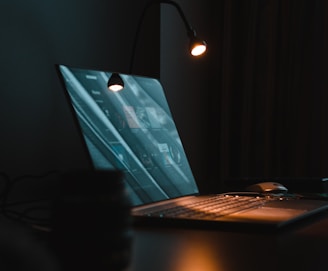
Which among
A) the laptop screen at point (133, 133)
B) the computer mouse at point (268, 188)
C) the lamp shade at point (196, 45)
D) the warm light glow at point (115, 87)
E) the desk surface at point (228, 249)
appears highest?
the lamp shade at point (196, 45)

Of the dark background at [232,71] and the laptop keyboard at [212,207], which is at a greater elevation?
the dark background at [232,71]

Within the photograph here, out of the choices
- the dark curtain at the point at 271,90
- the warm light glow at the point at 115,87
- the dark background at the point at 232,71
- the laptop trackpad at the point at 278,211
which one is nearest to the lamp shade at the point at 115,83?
the warm light glow at the point at 115,87

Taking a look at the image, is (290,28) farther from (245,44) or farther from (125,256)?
(125,256)

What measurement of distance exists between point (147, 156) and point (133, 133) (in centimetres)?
6

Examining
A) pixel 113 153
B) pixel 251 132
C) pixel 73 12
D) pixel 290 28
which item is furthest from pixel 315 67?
pixel 113 153

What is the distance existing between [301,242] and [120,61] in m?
1.04

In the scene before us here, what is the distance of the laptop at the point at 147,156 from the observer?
3.21ft

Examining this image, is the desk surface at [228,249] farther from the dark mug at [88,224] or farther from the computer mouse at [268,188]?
the computer mouse at [268,188]

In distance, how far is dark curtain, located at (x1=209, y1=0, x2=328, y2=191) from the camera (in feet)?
6.63

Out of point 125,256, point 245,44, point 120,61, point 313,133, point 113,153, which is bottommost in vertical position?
point 125,256

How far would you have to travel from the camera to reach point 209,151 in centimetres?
220

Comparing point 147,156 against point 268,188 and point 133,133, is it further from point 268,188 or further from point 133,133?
point 268,188

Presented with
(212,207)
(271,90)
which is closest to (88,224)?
(212,207)

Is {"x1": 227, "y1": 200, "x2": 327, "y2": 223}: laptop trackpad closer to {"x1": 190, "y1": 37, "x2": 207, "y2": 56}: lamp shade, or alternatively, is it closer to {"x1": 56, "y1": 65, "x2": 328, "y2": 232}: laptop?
{"x1": 56, "y1": 65, "x2": 328, "y2": 232}: laptop
